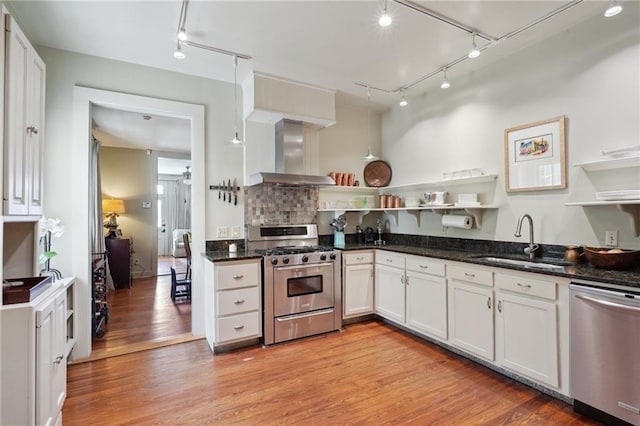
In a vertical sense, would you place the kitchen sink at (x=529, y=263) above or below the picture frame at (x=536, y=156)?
below

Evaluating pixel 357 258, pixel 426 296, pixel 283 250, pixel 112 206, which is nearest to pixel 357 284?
pixel 357 258

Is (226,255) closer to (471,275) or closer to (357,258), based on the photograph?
(357,258)

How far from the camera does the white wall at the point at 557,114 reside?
228 centimetres

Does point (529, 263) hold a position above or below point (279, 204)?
below

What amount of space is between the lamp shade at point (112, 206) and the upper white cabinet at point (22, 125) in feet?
13.8

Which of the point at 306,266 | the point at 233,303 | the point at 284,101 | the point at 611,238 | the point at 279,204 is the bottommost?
the point at 233,303

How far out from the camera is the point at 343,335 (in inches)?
132

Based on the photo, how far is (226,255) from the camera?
3.12m

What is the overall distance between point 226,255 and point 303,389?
4.76ft

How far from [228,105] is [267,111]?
517mm

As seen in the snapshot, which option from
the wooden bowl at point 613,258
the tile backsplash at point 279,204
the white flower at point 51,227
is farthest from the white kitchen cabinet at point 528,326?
the white flower at point 51,227

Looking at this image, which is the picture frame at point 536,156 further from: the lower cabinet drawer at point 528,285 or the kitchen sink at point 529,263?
the lower cabinet drawer at point 528,285

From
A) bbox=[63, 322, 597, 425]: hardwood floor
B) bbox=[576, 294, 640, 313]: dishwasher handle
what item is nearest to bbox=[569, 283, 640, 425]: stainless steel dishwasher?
bbox=[576, 294, 640, 313]: dishwasher handle

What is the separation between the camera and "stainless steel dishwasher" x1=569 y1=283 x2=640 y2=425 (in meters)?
1.75
